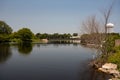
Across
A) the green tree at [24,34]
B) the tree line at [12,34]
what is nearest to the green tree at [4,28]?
the tree line at [12,34]

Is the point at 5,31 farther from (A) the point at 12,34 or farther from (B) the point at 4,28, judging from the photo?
(A) the point at 12,34

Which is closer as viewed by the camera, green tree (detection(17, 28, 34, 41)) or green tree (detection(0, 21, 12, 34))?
green tree (detection(0, 21, 12, 34))

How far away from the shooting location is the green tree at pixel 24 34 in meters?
73.8

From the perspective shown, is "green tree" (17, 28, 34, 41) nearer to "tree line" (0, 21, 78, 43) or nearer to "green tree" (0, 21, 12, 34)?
"tree line" (0, 21, 78, 43)

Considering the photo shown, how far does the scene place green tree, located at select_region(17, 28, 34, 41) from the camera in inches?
2907

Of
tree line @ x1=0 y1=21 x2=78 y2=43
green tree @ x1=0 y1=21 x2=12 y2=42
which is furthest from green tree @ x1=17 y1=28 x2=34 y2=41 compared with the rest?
green tree @ x1=0 y1=21 x2=12 y2=42

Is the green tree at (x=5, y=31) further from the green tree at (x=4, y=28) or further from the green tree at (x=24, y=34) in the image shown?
the green tree at (x=24, y=34)

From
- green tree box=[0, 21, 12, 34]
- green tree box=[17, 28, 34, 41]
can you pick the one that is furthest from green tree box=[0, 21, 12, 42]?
green tree box=[17, 28, 34, 41]

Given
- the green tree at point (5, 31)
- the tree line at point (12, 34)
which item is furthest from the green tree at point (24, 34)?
the green tree at point (5, 31)

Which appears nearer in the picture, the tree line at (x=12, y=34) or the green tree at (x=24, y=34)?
the tree line at (x=12, y=34)

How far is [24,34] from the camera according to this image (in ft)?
244

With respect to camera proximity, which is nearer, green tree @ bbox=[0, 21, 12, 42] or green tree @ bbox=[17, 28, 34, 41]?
green tree @ bbox=[0, 21, 12, 42]

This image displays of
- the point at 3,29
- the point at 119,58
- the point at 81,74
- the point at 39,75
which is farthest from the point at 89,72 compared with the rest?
the point at 3,29

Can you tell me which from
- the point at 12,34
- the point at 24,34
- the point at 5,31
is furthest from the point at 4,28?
the point at 24,34
